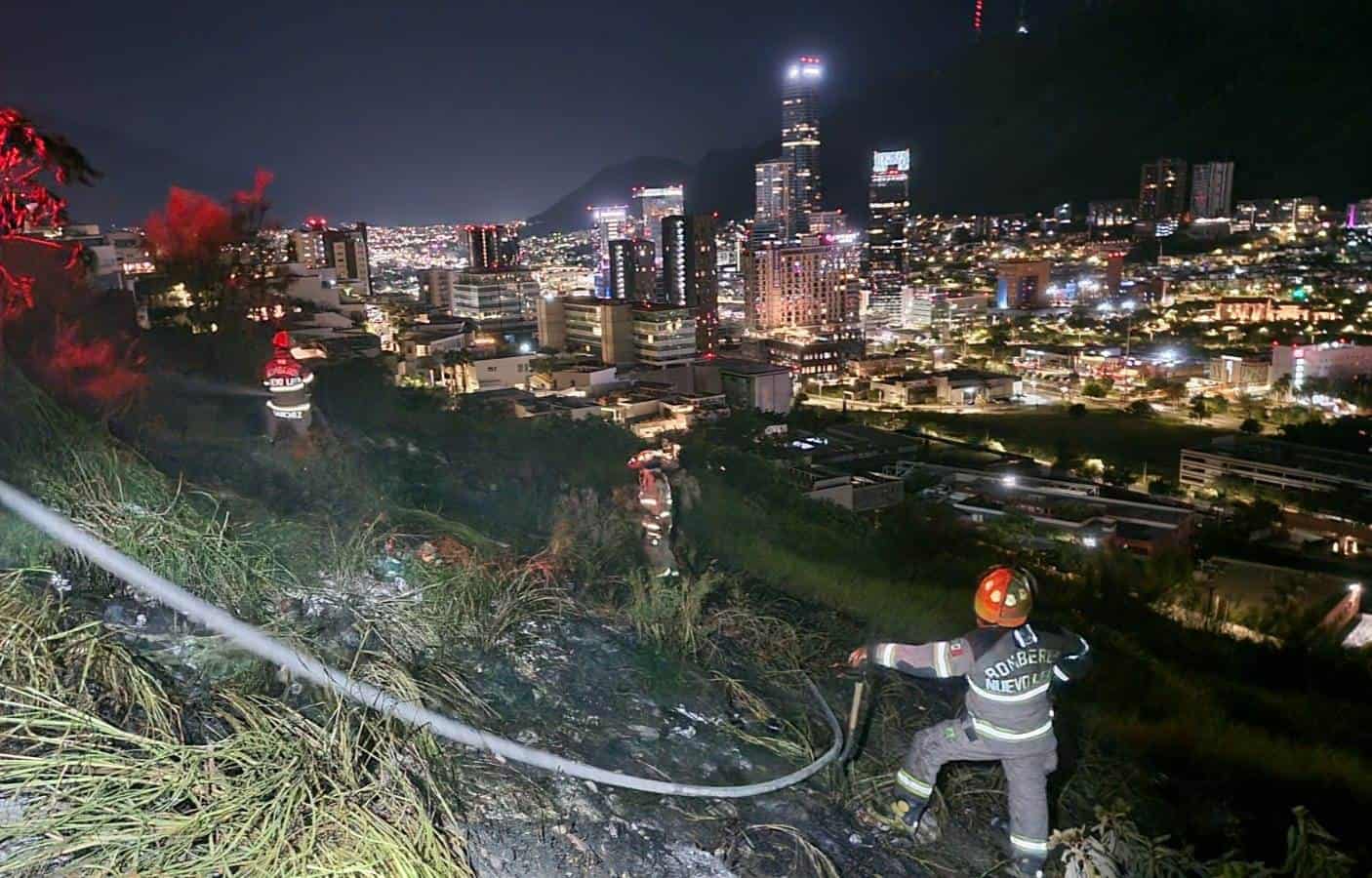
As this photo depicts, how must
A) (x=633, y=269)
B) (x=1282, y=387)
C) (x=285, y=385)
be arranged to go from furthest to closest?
(x=633, y=269)
(x=1282, y=387)
(x=285, y=385)

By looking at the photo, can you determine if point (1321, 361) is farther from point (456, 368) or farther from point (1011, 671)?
point (1011, 671)

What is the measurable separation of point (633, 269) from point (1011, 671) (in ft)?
135

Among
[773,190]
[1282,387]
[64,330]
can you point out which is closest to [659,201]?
[773,190]

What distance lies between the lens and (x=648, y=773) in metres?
2.12

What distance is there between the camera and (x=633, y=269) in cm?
4209

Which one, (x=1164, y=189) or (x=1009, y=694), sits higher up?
(x=1164, y=189)

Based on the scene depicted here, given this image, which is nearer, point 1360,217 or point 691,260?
point 691,260

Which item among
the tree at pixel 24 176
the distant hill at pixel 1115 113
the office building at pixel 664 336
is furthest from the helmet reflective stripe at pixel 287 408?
the distant hill at pixel 1115 113

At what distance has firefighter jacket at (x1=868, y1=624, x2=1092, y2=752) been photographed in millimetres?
1860

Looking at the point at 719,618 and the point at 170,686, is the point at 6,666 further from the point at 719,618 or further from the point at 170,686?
the point at 719,618

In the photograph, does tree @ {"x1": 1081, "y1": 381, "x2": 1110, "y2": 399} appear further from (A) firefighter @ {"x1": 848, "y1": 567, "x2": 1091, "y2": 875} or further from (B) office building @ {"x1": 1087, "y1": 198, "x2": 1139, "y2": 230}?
(B) office building @ {"x1": 1087, "y1": 198, "x2": 1139, "y2": 230}

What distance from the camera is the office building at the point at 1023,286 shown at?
45875mm

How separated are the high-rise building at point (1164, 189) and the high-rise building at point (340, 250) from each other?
5033 cm

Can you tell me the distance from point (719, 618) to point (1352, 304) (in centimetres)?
4081
